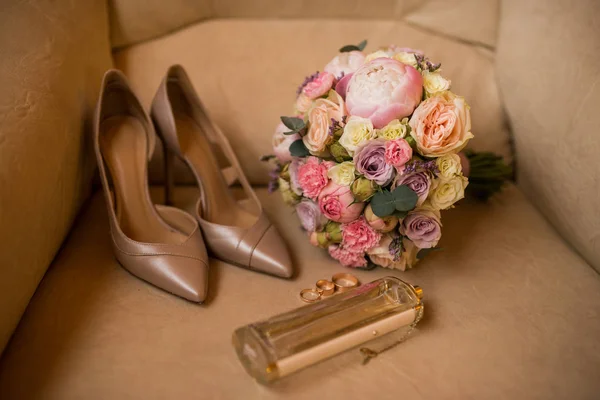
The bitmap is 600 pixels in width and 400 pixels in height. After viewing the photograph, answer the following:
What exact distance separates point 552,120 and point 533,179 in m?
0.14

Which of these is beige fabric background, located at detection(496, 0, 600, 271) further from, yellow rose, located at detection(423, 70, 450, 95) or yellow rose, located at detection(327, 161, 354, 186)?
yellow rose, located at detection(327, 161, 354, 186)

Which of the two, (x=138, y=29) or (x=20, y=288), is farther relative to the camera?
(x=138, y=29)

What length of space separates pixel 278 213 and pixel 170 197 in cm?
23

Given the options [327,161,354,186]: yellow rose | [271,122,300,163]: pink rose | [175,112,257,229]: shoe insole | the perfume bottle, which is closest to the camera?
the perfume bottle

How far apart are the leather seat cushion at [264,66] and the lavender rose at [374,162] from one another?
0.37 meters

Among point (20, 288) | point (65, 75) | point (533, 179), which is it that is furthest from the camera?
point (533, 179)

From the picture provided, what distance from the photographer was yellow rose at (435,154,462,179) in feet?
2.53

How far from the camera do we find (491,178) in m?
1.07

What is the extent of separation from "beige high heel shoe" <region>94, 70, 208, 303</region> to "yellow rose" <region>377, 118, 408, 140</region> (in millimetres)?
367

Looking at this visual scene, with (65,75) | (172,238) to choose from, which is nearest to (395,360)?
(172,238)

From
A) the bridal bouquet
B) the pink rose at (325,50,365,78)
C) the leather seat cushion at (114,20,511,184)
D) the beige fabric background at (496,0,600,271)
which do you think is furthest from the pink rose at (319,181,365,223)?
the beige fabric background at (496,0,600,271)

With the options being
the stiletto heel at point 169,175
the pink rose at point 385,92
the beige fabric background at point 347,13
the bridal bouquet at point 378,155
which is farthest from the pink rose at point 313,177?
the beige fabric background at point 347,13

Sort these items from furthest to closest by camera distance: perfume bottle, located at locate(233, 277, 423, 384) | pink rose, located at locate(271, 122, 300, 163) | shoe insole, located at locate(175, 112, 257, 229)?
shoe insole, located at locate(175, 112, 257, 229), pink rose, located at locate(271, 122, 300, 163), perfume bottle, located at locate(233, 277, 423, 384)

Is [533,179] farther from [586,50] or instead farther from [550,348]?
[550,348]
